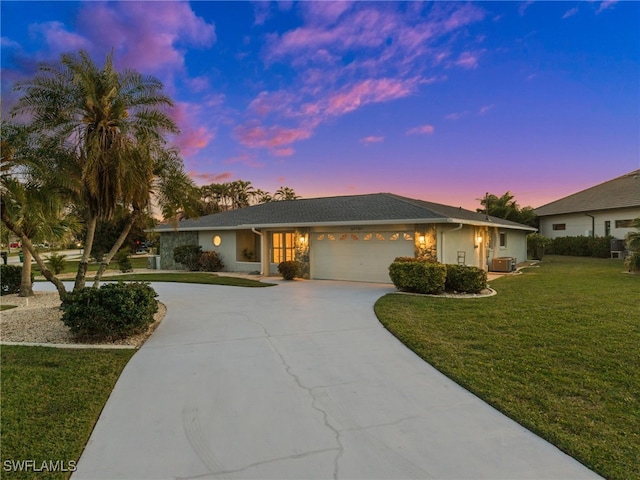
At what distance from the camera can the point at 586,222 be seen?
90.6ft

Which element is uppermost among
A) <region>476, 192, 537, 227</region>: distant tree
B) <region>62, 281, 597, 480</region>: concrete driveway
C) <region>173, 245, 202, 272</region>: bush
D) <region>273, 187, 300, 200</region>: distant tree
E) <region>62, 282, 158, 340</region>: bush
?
<region>273, 187, 300, 200</region>: distant tree

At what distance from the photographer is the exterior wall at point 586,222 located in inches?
975

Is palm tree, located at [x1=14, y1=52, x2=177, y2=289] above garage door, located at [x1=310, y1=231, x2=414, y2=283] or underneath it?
above

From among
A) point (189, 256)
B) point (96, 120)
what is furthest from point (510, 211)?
point (96, 120)

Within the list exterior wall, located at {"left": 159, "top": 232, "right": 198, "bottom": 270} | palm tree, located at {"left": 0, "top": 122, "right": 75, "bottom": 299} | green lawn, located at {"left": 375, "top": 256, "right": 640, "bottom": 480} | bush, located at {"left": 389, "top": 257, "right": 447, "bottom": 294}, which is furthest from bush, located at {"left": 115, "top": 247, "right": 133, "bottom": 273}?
green lawn, located at {"left": 375, "top": 256, "right": 640, "bottom": 480}

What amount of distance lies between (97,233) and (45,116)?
19390mm

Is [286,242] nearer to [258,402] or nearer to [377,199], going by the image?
[377,199]

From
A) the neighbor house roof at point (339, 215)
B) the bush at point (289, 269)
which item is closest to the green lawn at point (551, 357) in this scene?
the neighbor house roof at point (339, 215)

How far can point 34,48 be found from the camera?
337 inches

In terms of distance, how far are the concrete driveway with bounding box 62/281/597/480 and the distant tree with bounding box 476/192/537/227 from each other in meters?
29.2

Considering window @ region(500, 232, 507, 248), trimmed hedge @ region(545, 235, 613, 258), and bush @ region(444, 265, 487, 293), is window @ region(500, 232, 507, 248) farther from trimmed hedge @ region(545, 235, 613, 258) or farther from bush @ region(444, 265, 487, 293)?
bush @ region(444, 265, 487, 293)

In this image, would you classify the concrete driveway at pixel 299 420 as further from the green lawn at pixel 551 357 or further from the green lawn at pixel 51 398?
the green lawn at pixel 551 357

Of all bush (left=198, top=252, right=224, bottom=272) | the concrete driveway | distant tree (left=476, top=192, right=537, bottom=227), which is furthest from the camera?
distant tree (left=476, top=192, right=537, bottom=227)

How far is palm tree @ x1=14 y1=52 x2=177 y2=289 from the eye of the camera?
283 inches
